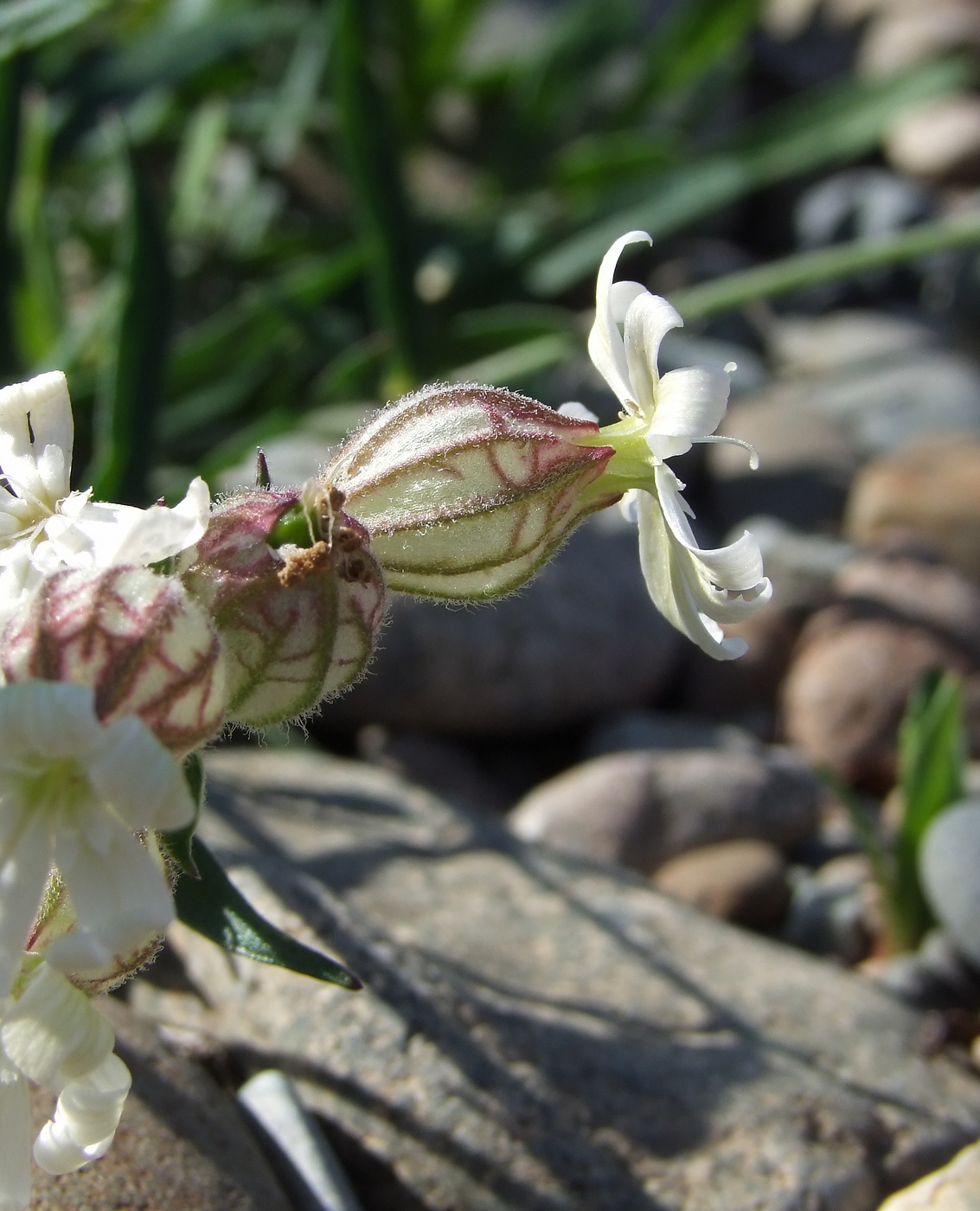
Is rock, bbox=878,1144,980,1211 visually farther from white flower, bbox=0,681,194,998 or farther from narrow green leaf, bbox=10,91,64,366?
narrow green leaf, bbox=10,91,64,366

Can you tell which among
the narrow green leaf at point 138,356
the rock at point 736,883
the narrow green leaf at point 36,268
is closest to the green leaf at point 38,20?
the narrow green leaf at point 138,356

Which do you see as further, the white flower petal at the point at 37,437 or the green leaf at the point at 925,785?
the green leaf at the point at 925,785

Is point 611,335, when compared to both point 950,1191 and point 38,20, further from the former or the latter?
point 38,20

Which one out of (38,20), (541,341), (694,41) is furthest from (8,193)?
(694,41)

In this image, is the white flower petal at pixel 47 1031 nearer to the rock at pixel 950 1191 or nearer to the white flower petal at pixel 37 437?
the white flower petal at pixel 37 437

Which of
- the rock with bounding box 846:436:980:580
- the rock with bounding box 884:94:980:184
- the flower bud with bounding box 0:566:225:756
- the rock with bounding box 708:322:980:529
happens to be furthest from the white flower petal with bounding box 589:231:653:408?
the rock with bounding box 884:94:980:184

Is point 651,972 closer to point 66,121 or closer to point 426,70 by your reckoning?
point 66,121
